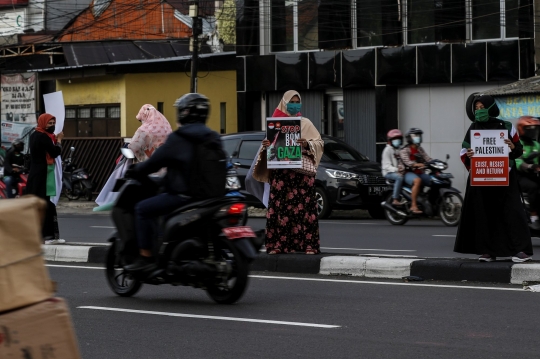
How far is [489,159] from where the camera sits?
927cm

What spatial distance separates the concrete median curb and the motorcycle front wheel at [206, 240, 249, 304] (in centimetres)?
221

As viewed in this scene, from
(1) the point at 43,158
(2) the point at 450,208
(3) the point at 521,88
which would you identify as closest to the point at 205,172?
(1) the point at 43,158

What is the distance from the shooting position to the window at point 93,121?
28.6m

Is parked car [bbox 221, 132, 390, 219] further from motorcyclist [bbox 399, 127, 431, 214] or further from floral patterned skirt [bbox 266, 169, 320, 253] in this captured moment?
floral patterned skirt [bbox 266, 169, 320, 253]

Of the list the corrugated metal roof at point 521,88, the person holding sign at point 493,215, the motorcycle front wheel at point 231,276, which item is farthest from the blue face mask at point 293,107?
the corrugated metal roof at point 521,88

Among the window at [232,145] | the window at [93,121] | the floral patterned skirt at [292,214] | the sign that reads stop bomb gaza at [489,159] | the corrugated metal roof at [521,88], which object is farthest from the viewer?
the window at [93,121]

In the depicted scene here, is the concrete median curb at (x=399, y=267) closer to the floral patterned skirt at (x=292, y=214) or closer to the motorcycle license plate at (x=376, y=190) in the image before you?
the floral patterned skirt at (x=292, y=214)

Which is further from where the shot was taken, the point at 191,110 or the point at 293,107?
the point at 293,107

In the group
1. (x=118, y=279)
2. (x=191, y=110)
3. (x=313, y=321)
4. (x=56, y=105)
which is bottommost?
(x=313, y=321)

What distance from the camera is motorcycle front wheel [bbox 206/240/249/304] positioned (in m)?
7.50

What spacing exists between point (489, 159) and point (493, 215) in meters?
0.54

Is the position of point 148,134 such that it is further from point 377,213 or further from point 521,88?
point 521,88

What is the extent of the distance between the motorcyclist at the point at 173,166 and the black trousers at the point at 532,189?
589 centimetres

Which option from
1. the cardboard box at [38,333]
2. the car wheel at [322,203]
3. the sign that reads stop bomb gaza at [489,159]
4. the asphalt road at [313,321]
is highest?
the sign that reads stop bomb gaza at [489,159]
